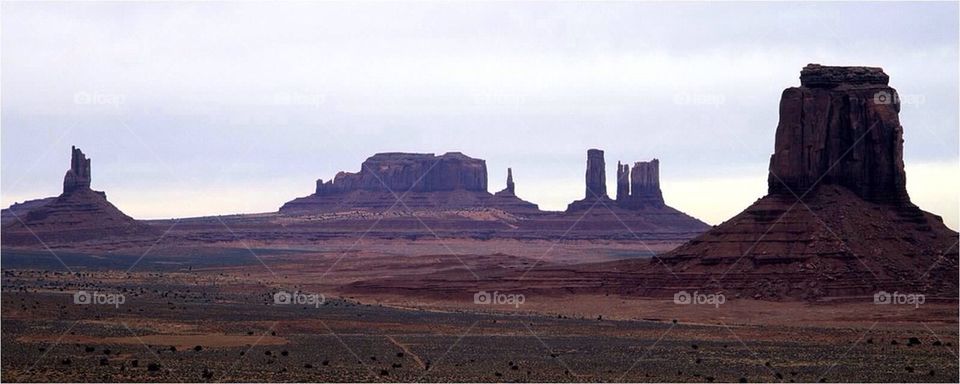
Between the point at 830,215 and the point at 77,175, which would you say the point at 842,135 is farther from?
the point at 77,175

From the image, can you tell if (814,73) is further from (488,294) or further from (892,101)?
(488,294)

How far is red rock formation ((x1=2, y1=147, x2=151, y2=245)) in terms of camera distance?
611 ft

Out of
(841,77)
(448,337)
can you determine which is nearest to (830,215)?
(841,77)

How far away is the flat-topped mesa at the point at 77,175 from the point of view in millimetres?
189500

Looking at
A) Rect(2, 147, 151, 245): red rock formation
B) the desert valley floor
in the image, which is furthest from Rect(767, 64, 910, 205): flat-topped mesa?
Rect(2, 147, 151, 245): red rock formation

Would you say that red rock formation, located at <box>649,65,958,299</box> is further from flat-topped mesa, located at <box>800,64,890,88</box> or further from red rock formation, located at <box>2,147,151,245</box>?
red rock formation, located at <box>2,147,151,245</box>

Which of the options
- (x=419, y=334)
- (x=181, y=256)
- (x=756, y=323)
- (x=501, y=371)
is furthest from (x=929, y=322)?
(x=181, y=256)

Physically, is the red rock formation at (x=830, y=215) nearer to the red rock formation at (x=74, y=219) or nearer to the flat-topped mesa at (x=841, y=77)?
the flat-topped mesa at (x=841, y=77)

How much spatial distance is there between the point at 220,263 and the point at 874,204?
87.7m

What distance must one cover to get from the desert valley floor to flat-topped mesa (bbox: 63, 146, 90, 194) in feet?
268

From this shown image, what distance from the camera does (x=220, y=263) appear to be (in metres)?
159

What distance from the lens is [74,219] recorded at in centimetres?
18912

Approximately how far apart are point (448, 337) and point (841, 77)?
3724 centimetres

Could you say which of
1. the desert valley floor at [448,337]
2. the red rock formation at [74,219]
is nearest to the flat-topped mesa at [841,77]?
the desert valley floor at [448,337]
